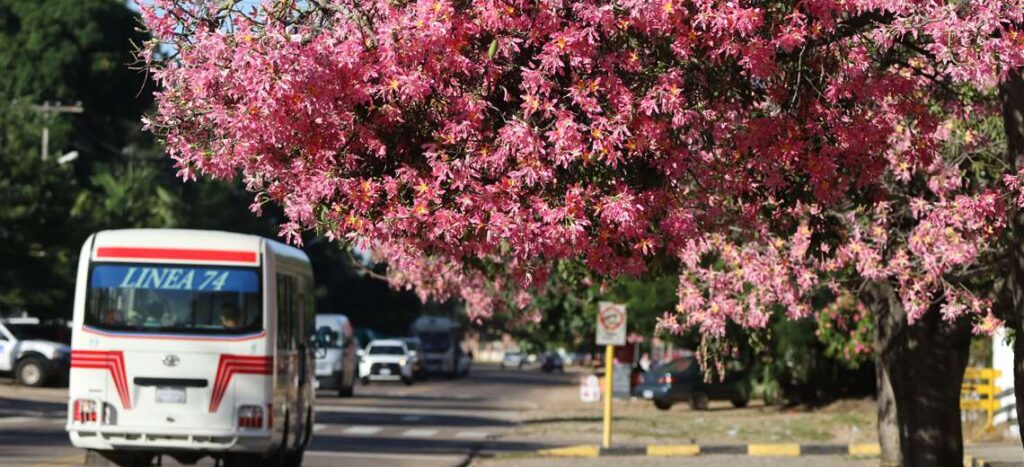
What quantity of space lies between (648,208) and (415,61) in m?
1.62

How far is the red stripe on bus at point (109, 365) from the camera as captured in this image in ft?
54.9

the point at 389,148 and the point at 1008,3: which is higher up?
the point at 1008,3

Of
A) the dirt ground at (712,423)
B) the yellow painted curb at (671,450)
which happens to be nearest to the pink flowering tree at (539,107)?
the yellow painted curb at (671,450)

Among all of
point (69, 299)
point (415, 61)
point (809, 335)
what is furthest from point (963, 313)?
point (69, 299)

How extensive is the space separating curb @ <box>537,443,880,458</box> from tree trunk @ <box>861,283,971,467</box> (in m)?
9.17

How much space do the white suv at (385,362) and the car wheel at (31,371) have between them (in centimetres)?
2165

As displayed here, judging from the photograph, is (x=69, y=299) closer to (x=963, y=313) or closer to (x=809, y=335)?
(x=809, y=335)

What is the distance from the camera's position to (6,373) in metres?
42.7

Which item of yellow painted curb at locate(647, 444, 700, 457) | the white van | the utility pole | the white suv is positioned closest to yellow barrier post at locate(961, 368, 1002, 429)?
yellow painted curb at locate(647, 444, 700, 457)

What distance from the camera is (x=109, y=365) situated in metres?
16.7

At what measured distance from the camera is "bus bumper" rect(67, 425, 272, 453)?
16.7 meters

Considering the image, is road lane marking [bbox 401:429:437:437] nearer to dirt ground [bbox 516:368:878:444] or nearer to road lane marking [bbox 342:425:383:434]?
road lane marking [bbox 342:425:383:434]

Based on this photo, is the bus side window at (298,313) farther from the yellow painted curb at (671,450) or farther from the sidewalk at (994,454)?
the yellow painted curb at (671,450)

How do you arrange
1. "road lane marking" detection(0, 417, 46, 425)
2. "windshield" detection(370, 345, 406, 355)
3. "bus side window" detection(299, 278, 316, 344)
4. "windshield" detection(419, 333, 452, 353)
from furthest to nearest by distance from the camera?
"windshield" detection(419, 333, 452, 353)
"windshield" detection(370, 345, 406, 355)
"road lane marking" detection(0, 417, 46, 425)
"bus side window" detection(299, 278, 316, 344)
